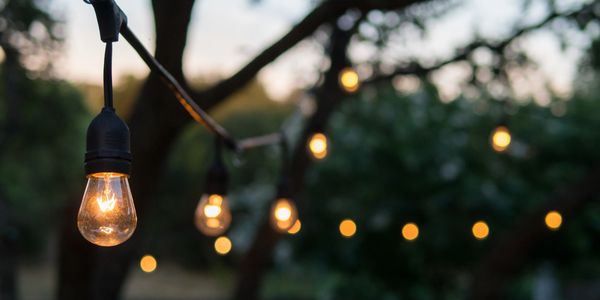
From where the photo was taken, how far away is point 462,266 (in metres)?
16.3

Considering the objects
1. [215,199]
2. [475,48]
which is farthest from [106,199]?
[475,48]

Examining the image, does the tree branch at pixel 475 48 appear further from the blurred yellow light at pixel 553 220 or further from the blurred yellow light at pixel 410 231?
the blurred yellow light at pixel 410 231

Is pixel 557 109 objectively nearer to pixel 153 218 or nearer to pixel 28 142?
pixel 28 142

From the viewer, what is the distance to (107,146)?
2.40 metres

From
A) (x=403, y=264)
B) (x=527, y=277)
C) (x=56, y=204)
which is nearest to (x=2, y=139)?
(x=403, y=264)

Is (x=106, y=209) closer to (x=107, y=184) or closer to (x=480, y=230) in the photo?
(x=107, y=184)

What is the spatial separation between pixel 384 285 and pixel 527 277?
18.3 feet

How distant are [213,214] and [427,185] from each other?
407 inches

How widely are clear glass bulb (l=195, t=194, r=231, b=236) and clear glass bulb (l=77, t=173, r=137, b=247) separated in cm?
309

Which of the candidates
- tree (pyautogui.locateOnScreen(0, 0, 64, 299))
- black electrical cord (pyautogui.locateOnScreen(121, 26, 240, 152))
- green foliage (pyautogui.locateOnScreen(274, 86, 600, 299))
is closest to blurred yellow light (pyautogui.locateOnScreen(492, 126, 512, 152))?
black electrical cord (pyautogui.locateOnScreen(121, 26, 240, 152))

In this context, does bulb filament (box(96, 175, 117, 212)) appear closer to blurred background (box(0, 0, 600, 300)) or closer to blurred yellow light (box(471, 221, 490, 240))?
blurred background (box(0, 0, 600, 300))

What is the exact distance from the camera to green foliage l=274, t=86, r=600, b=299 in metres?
15.1

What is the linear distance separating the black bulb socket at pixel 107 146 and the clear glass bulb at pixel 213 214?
10.0 feet

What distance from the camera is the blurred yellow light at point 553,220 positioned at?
9.19m
